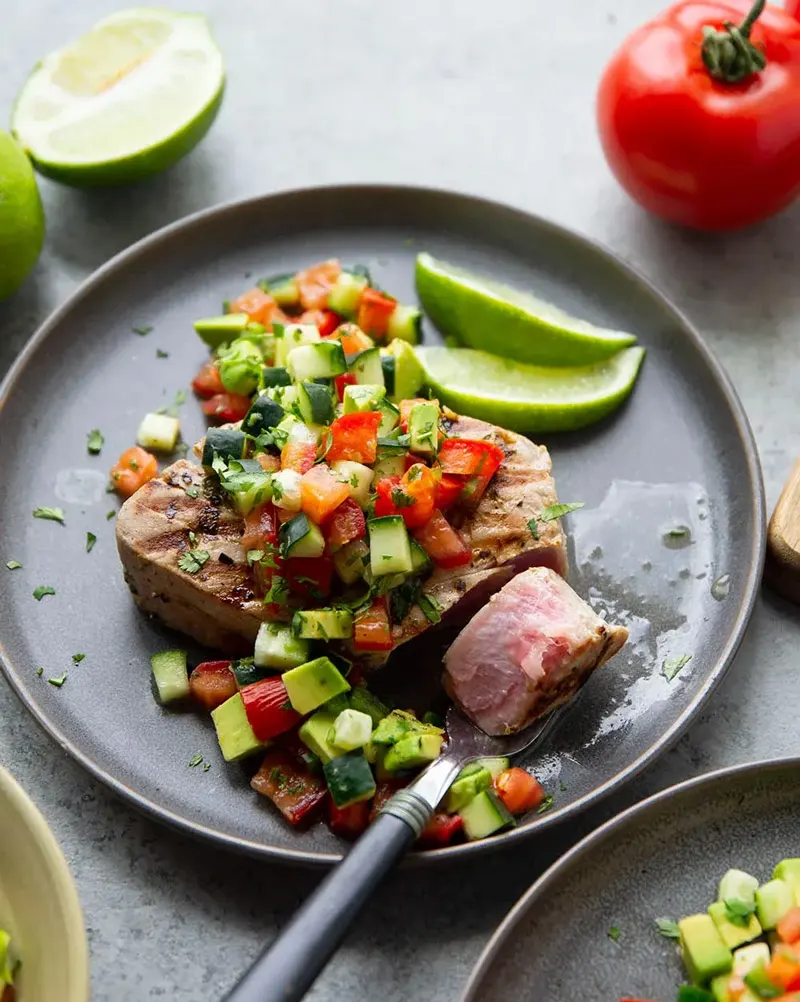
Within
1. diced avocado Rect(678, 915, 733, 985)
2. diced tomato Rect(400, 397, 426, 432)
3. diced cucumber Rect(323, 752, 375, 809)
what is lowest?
diced avocado Rect(678, 915, 733, 985)

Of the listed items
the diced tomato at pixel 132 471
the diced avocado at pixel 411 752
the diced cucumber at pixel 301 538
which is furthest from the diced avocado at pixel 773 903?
the diced tomato at pixel 132 471

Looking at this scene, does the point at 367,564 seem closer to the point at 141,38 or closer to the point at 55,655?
the point at 55,655

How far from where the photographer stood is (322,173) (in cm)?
459

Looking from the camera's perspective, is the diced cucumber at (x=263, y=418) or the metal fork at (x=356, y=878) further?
the diced cucumber at (x=263, y=418)

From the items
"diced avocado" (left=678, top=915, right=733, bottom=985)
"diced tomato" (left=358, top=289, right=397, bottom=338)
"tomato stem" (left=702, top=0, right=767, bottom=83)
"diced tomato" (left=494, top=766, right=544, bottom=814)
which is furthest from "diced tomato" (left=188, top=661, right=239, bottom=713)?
"tomato stem" (left=702, top=0, right=767, bottom=83)

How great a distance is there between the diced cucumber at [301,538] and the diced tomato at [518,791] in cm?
81

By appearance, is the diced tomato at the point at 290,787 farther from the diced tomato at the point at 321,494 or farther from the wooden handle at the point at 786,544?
the wooden handle at the point at 786,544

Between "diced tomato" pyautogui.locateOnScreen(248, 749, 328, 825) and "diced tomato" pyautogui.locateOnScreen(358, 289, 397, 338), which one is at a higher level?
"diced tomato" pyautogui.locateOnScreen(358, 289, 397, 338)

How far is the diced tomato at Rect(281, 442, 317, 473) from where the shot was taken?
3.22 meters

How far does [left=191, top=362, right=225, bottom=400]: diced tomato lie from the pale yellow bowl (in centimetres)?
154

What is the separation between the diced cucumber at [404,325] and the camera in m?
3.85

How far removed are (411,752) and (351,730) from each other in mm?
175

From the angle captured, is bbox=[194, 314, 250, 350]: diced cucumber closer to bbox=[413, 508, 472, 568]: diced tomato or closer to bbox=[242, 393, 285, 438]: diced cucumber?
bbox=[242, 393, 285, 438]: diced cucumber

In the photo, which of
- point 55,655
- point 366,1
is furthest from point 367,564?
point 366,1
